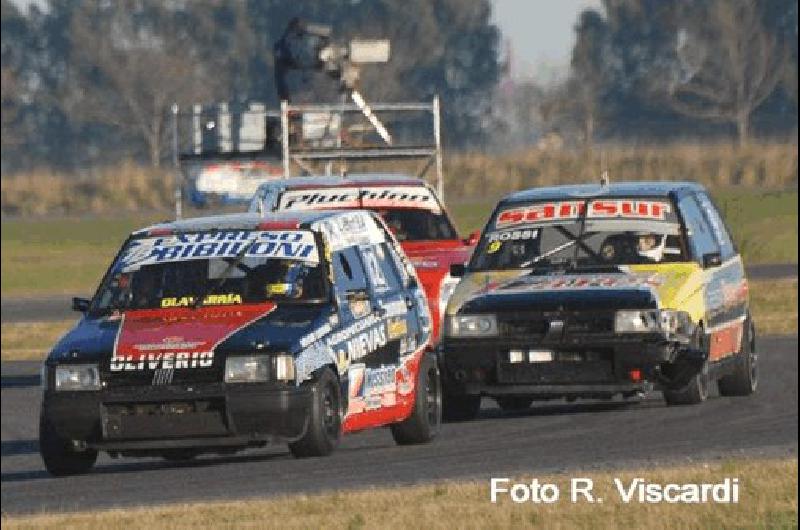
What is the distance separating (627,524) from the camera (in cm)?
1892

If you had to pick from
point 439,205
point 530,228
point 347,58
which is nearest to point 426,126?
point 347,58

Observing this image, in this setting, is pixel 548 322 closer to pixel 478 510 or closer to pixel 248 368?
pixel 248 368

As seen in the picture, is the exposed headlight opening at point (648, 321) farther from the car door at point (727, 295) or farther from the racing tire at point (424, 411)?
the racing tire at point (424, 411)

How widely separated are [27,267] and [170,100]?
Answer: 4710cm

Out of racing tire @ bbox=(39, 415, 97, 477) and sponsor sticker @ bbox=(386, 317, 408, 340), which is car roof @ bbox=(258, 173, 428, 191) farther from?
racing tire @ bbox=(39, 415, 97, 477)

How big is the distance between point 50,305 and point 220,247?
181 ft

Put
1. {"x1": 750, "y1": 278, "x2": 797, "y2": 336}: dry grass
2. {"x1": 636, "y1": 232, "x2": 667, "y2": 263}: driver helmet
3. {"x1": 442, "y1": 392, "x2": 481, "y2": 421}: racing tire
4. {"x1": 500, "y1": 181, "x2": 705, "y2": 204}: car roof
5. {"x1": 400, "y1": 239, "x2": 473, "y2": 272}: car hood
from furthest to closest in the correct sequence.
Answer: {"x1": 750, "y1": 278, "x2": 797, "y2": 336}: dry grass → {"x1": 400, "y1": 239, "x2": 473, "y2": 272}: car hood → {"x1": 442, "y1": 392, "x2": 481, "y2": 421}: racing tire → {"x1": 636, "y1": 232, "x2": 667, "y2": 263}: driver helmet → {"x1": 500, "y1": 181, "x2": 705, "y2": 204}: car roof

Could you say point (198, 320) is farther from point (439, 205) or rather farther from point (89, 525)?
point (89, 525)

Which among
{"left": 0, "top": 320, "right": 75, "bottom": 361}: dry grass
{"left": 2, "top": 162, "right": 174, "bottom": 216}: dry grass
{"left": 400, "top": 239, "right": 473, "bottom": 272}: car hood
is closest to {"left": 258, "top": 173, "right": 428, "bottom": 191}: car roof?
{"left": 400, "top": 239, "right": 473, "bottom": 272}: car hood

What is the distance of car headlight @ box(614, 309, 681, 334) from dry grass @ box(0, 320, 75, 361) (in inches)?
1729

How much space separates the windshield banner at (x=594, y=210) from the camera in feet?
38.8

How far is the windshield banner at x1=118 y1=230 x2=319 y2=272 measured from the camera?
10.7 metres

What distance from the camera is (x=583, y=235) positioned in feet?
38.9

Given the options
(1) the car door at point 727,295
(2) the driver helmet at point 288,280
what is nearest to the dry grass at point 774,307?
(1) the car door at point 727,295
